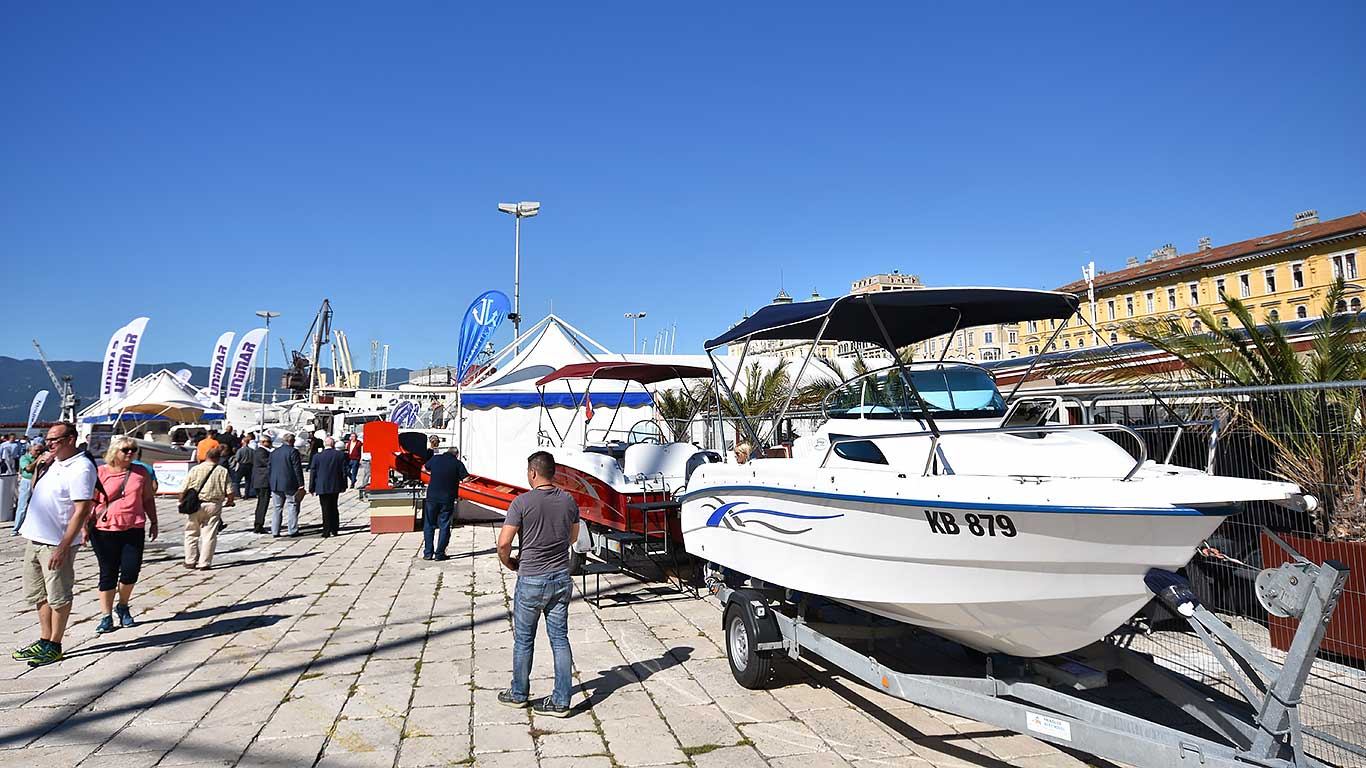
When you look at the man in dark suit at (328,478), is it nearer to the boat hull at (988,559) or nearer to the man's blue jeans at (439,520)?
the man's blue jeans at (439,520)

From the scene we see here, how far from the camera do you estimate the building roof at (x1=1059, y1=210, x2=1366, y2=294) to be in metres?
47.6

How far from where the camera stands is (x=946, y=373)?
5.90 m

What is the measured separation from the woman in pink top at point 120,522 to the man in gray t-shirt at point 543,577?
3.93 m

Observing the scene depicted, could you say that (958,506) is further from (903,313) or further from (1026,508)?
(903,313)

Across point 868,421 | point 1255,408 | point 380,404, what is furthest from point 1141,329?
point 380,404

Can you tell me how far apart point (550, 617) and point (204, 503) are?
22.9 feet

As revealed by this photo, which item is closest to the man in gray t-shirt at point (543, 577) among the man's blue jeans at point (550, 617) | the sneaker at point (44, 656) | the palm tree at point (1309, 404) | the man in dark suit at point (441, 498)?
the man's blue jeans at point (550, 617)

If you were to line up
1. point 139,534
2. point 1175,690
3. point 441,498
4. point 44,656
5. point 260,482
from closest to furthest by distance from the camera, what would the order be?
point 1175,690, point 44,656, point 139,534, point 441,498, point 260,482

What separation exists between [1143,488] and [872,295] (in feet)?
6.96

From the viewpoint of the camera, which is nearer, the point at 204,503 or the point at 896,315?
the point at 896,315

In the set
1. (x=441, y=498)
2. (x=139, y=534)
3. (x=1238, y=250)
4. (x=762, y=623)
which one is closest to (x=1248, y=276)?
(x=1238, y=250)

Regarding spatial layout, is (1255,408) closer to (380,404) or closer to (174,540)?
(174,540)

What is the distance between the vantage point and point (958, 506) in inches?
150

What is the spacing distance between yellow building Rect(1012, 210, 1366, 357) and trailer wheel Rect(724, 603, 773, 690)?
139ft
